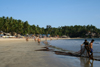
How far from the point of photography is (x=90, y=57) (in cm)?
1135

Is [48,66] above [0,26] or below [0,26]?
below

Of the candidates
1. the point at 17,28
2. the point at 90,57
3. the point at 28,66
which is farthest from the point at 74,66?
the point at 17,28

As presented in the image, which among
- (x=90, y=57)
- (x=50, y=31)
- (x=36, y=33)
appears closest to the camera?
(x=90, y=57)

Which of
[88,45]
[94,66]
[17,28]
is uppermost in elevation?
[17,28]

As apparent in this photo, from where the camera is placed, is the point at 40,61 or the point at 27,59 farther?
the point at 27,59

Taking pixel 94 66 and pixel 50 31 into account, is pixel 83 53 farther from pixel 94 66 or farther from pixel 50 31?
pixel 50 31

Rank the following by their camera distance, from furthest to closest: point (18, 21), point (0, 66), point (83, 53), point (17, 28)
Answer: point (18, 21) < point (17, 28) < point (83, 53) < point (0, 66)

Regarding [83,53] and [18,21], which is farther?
[18,21]

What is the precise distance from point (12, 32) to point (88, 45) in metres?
109

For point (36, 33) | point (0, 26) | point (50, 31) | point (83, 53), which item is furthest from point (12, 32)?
point (83, 53)

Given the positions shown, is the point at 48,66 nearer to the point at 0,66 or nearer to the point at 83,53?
the point at 0,66

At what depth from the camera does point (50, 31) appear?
19812cm

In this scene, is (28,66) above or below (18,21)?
below

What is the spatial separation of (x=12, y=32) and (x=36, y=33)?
153 feet
